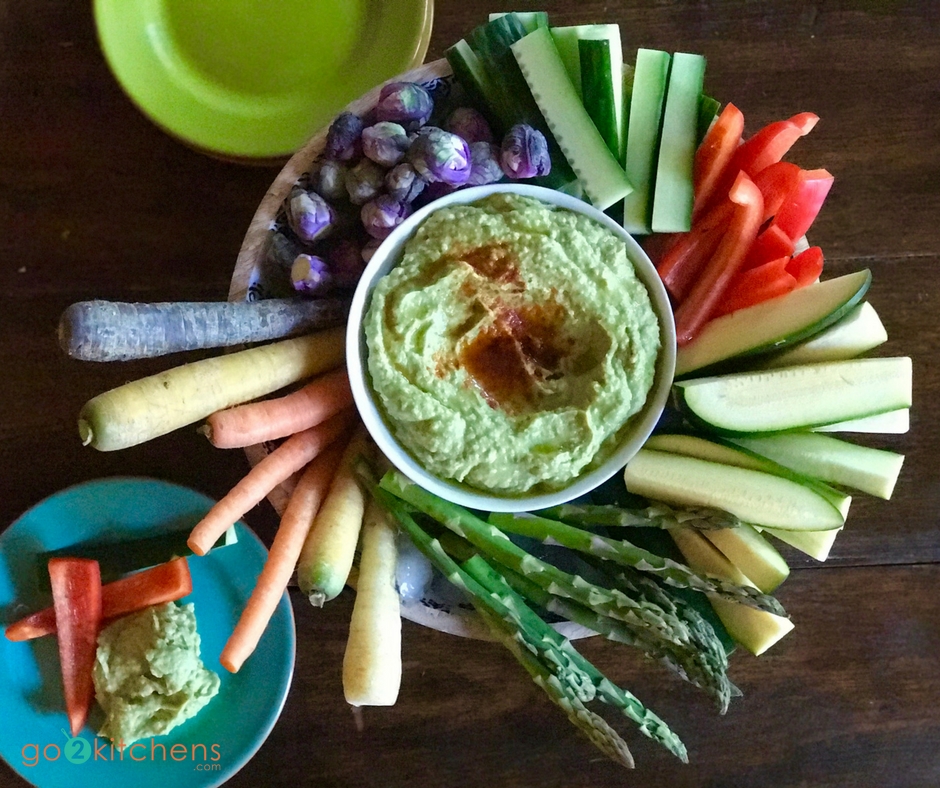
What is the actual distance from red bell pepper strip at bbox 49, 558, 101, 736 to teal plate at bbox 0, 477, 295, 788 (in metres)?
0.04

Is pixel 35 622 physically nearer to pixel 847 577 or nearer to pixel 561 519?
pixel 561 519

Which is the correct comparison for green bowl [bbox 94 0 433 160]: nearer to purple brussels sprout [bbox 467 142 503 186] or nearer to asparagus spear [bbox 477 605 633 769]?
purple brussels sprout [bbox 467 142 503 186]

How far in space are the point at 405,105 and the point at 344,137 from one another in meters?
0.10

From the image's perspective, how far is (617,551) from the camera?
117 cm

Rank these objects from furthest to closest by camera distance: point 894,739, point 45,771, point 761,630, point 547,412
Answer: point 894,739, point 45,771, point 761,630, point 547,412

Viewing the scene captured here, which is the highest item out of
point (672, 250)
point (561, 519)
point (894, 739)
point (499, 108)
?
point (499, 108)

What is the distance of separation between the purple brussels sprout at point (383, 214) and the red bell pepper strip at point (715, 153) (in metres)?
0.47

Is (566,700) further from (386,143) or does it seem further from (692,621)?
(386,143)

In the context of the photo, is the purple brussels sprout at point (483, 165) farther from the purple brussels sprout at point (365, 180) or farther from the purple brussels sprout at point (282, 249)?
the purple brussels sprout at point (282, 249)

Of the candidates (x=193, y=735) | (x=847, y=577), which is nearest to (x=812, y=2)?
(x=847, y=577)

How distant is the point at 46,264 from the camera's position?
1.39 m

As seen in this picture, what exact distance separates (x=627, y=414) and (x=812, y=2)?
918mm

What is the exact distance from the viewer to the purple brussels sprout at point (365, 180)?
45.8 inches

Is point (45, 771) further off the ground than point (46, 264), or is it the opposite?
point (46, 264)
